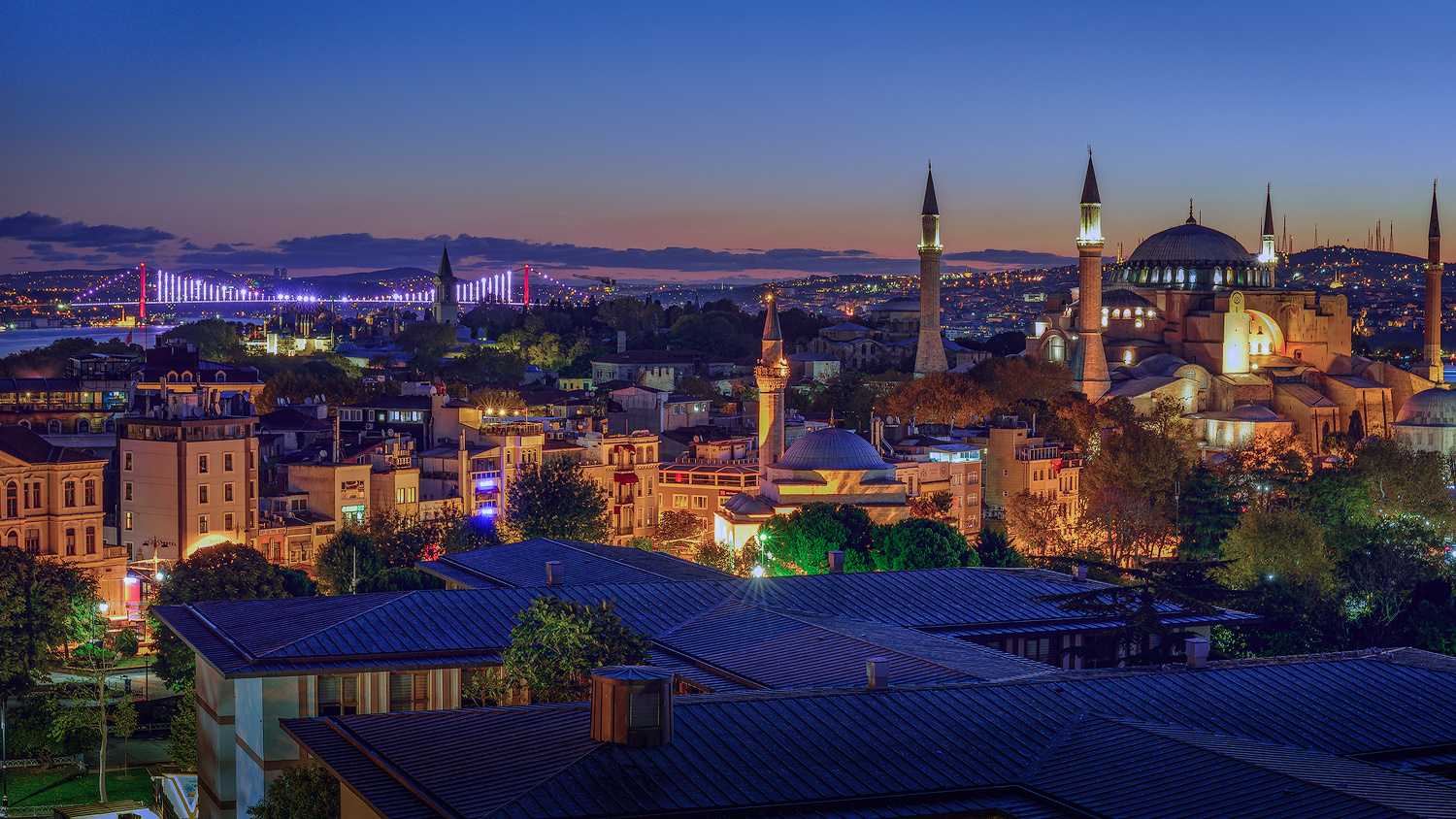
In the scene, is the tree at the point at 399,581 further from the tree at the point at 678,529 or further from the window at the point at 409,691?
the tree at the point at 678,529

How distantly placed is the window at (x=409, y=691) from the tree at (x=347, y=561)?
62.3 ft

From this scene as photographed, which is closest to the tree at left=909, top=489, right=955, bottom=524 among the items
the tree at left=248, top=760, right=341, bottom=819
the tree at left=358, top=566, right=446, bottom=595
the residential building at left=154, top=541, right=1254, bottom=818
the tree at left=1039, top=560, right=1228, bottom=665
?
the tree at left=358, top=566, right=446, bottom=595

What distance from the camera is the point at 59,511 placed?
4594 centimetres

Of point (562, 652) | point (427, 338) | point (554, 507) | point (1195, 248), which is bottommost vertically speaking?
point (554, 507)

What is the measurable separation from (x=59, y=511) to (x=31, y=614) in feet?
29.3

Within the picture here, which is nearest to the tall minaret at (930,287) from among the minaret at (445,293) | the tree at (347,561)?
the tree at (347,561)

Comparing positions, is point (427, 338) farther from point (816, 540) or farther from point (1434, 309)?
point (816, 540)

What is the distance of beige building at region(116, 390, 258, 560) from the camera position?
159 ft

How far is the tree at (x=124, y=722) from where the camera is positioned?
31.1m

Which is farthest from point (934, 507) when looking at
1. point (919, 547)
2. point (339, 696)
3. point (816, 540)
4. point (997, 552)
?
point (339, 696)

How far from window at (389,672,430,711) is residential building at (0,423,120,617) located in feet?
76.2

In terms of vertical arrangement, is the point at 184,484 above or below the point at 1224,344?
below

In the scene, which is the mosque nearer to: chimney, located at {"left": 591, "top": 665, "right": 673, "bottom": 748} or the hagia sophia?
the hagia sophia

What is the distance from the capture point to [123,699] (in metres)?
32.2
